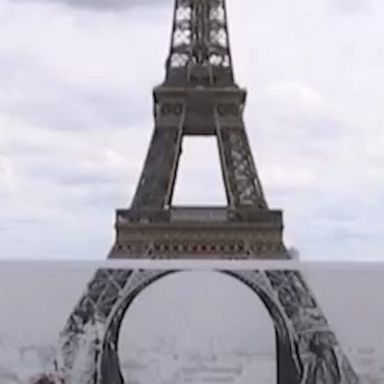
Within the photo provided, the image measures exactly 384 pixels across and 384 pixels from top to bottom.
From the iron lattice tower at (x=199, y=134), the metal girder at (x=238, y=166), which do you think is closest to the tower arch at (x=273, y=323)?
the iron lattice tower at (x=199, y=134)

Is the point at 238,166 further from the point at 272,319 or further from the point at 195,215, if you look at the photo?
the point at 272,319

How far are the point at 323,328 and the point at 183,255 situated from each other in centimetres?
847

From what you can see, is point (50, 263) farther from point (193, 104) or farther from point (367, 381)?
point (193, 104)

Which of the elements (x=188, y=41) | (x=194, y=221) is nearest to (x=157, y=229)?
(x=194, y=221)

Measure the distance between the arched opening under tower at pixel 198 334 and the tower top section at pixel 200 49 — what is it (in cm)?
1390

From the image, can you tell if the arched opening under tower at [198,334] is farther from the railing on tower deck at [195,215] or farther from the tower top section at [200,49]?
the tower top section at [200,49]

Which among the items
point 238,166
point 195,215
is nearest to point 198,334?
point 195,215

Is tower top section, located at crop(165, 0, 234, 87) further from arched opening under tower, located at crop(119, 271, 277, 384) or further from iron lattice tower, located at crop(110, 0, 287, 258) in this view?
arched opening under tower, located at crop(119, 271, 277, 384)

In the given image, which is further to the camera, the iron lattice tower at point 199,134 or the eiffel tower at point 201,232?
the iron lattice tower at point 199,134

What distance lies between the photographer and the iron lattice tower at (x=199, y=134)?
17297 millimetres

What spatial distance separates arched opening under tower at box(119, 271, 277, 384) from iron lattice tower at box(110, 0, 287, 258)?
8864 millimetres

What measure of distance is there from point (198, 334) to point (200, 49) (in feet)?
48.2

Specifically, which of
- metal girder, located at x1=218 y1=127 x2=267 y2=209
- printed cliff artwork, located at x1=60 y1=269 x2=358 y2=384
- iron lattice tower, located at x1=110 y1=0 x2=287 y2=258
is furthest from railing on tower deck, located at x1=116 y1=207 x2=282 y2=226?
printed cliff artwork, located at x1=60 y1=269 x2=358 y2=384

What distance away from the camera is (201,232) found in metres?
17.4
